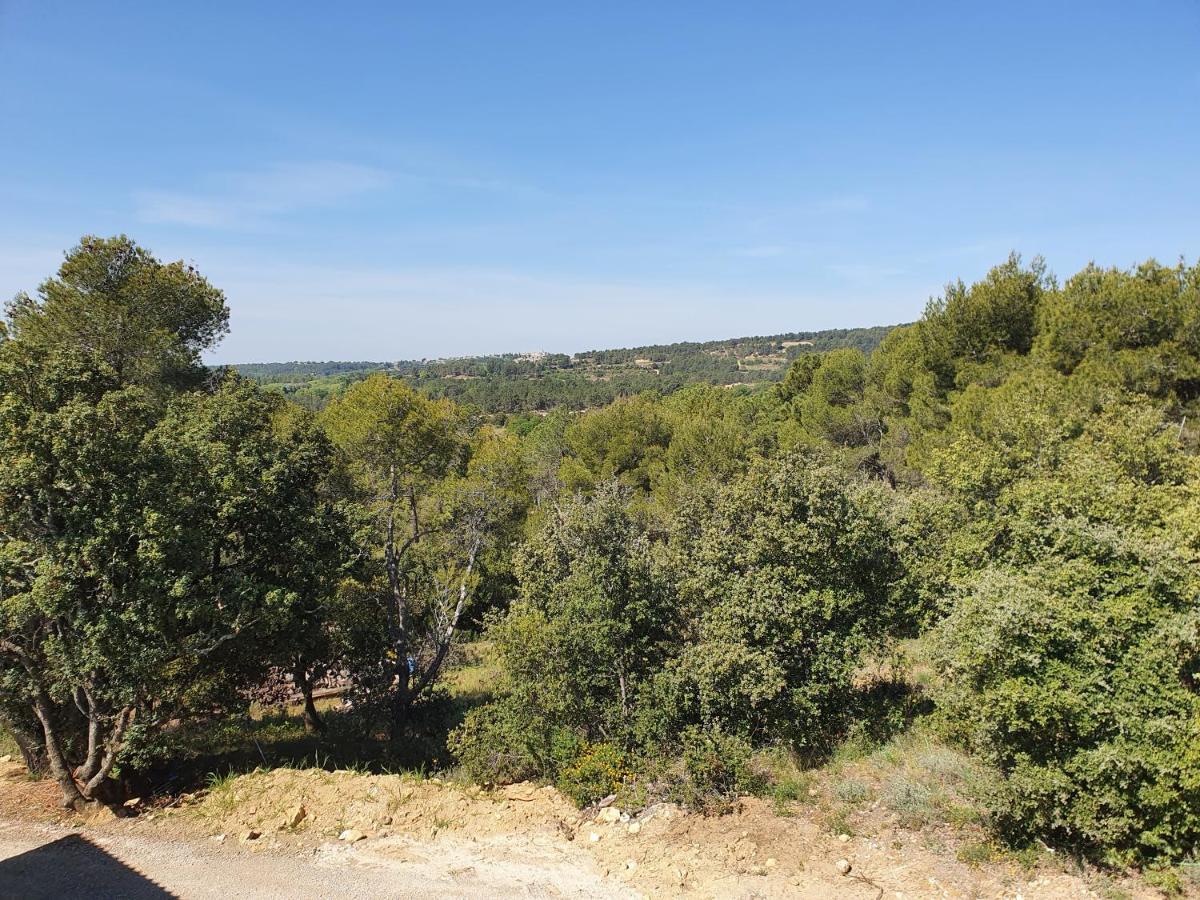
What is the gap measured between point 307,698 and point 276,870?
281 inches

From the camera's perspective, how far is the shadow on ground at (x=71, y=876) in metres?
8.71

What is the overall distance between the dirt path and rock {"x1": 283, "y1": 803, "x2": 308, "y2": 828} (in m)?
0.65

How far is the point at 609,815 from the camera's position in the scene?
10617mm

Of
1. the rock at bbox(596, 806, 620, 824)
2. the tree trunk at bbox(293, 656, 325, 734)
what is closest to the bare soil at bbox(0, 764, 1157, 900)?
the rock at bbox(596, 806, 620, 824)

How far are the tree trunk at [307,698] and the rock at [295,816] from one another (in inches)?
187

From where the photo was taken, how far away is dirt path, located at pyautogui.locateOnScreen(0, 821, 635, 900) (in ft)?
28.7

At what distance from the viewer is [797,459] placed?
13.0 metres

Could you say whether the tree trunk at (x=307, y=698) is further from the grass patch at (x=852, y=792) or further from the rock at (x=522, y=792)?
the grass patch at (x=852, y=792)

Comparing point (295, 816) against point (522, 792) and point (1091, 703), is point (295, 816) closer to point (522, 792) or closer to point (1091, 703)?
point (522, 792)

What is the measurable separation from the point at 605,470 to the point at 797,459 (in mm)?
24891

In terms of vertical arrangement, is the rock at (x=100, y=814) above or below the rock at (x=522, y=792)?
above

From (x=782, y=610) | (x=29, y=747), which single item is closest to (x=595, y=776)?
(x=782, y=610)

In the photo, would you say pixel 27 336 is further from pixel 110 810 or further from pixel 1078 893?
pixel 1078 893

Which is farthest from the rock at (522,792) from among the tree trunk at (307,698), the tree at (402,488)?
the tree trunk at (307,698)
